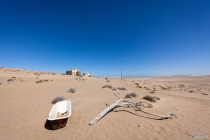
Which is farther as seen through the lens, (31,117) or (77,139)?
(31,117)

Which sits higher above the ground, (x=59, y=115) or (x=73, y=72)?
(x=73, y=72)

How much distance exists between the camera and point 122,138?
4969 millimetres

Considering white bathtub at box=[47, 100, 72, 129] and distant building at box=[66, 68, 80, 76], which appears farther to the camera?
distant building at box=[66, 68, 80, 76]

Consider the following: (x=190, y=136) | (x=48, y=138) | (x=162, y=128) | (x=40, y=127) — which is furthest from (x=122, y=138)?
(x=40, y=127)

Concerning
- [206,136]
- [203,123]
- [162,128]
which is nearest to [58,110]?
[162,128]

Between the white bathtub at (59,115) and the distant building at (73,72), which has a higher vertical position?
the distant building at (73,72)

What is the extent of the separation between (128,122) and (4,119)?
287 inches

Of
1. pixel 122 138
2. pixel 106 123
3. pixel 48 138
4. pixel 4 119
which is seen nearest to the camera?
pixel 122 138

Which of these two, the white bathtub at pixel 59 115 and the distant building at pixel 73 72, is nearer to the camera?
the white bathtub at pixel 59 115

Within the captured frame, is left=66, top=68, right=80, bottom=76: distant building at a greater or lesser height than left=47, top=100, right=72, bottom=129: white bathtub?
greater

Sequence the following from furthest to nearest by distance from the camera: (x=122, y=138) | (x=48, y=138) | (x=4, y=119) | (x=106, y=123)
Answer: (x=4, y=119) → (x=106, y=123) → (x=48, y=138) → (x=122, y=138)

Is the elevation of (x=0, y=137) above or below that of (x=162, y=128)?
below

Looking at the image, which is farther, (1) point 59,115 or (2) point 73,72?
(2) point 73,72

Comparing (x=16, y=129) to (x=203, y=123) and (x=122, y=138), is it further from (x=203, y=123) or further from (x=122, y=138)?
(x=203, y=123)
